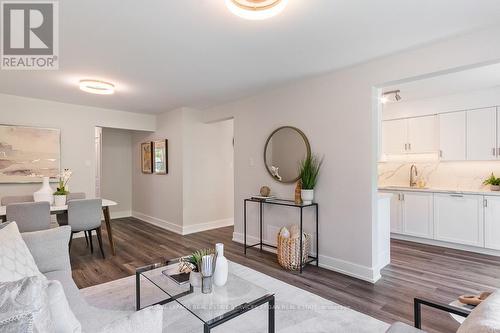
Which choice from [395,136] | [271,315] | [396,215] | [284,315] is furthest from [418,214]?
[271,315]

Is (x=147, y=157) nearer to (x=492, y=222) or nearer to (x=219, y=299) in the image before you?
(x=219, y=299)

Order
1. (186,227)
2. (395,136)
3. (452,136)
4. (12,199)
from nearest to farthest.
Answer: (12,199)
(452,136)
(395,136)
(186,227)

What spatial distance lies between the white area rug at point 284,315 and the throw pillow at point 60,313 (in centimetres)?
118

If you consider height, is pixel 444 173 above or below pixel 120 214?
above

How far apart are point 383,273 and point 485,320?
2258mm

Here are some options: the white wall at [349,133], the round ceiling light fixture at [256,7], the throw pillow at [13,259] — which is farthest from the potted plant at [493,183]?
the throw pillow at [13,259]

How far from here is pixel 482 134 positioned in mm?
3971

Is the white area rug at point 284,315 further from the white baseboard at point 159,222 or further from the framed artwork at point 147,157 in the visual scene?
the framed artwork at point 147,157

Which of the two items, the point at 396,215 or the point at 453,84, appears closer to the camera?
the point at 453,84

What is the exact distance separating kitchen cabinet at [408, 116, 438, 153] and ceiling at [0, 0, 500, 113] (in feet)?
8.14

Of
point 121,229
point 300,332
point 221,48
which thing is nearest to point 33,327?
point 300,332

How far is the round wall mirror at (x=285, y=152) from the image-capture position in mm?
3594

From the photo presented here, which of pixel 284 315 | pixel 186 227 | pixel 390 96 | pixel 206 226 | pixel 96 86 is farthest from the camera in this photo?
pixel 206 226

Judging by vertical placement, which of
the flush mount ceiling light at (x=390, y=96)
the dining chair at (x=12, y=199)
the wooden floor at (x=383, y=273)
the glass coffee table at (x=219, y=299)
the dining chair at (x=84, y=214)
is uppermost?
the flush mount ceiling light at (x=390, y=96)
